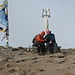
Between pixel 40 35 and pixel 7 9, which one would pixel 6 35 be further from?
pixel 40 35

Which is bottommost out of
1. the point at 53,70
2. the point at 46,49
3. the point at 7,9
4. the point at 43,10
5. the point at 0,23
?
the point at 53,70

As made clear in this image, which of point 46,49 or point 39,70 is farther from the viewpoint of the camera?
point 46,49

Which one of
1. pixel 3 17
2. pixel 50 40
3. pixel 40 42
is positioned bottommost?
pixel 40 42

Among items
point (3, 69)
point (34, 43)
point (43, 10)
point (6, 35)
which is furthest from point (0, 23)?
point (3, 69)

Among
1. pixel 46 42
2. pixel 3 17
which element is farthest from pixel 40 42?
pixel 3 17

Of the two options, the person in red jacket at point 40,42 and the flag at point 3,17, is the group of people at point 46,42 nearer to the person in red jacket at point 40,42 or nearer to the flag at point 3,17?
the person in red jacket at point 40,42

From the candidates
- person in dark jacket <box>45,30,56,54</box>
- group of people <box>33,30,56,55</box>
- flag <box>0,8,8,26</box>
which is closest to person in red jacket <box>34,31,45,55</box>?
group of people <box>33,30,56,55</box>

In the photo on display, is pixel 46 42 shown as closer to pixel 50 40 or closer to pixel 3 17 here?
pixel 50 40

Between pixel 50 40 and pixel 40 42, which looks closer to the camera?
pixel 40 42

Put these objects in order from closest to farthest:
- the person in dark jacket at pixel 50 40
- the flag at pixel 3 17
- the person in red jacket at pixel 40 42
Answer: the person in red jacket at pixel 40 42 < the person in dark jacket at pixel 50 40 < the flag at pixel 3 17

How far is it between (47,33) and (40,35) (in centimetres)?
51

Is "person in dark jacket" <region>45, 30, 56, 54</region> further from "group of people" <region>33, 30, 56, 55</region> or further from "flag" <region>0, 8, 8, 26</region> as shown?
"flag" <region>0, 8, 8, 26</region>

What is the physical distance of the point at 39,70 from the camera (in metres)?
5.64

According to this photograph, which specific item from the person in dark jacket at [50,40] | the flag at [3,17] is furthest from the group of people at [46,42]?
the flag at [3,17]
